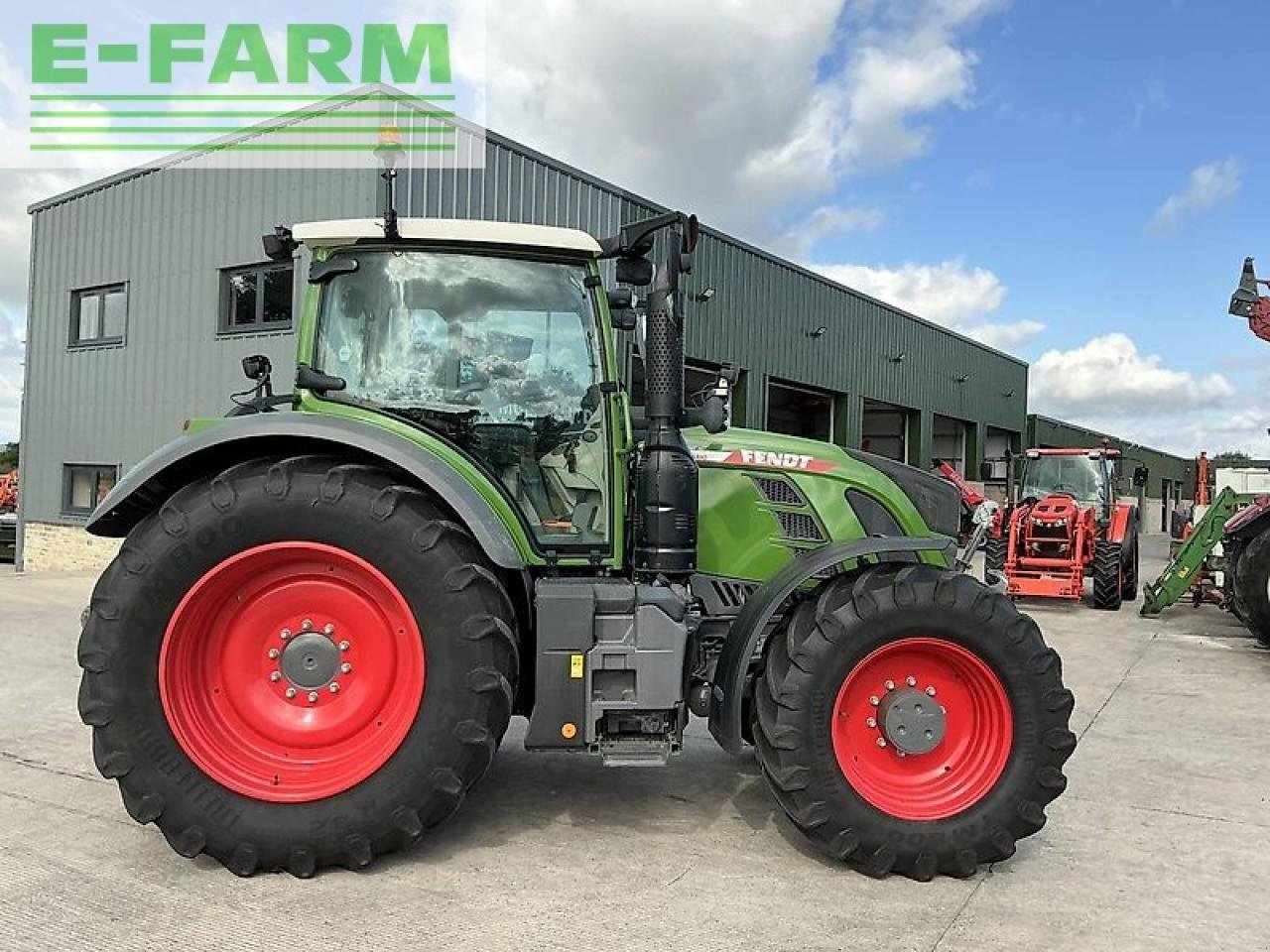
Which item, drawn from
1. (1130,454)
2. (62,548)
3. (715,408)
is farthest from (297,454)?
(1130,454)

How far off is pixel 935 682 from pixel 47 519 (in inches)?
608

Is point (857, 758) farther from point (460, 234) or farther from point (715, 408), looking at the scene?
point (460, 234)

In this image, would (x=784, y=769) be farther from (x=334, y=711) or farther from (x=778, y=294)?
(x=778, y=294)

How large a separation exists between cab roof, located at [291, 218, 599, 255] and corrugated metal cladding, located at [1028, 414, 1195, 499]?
13277 mm

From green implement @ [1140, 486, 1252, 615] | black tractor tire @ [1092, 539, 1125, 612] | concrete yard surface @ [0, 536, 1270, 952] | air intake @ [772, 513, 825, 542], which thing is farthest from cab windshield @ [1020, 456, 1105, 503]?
air intake @ [772, 513, 825, 542]

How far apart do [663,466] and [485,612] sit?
94 centimetres

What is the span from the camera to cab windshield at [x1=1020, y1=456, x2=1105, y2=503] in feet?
46.5

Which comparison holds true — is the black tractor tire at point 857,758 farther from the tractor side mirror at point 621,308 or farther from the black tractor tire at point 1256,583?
the black tractor tire at point 1256,583

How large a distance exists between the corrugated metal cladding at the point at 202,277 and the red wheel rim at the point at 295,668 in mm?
8175

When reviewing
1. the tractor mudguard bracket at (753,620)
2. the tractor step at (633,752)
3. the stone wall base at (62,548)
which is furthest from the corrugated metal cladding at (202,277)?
the tractor step at (633,752)

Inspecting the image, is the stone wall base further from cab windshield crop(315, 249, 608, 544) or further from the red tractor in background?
the red tractor in background

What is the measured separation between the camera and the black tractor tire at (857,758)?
346 cm

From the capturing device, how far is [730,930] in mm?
3057

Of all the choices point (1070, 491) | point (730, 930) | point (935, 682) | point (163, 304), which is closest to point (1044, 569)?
point (1070, 491)
